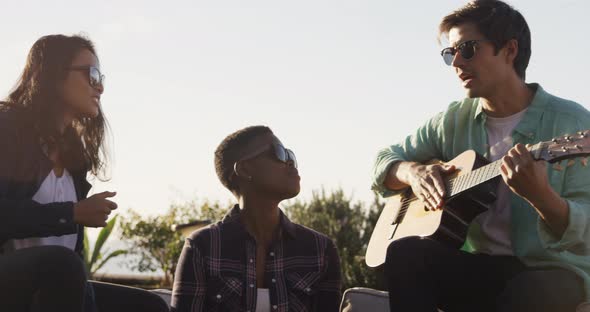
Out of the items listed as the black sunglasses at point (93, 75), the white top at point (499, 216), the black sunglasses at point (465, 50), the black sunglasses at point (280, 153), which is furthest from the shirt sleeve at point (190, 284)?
the black sunglasses at point (465, 50)

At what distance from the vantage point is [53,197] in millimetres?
4191

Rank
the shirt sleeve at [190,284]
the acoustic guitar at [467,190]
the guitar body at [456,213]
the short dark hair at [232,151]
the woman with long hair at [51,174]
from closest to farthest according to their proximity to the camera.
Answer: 1. the woman with long hair at [51,174]
2. the acoustic guitar at [467,190]
3. the guitar body at [456,213]
4. the shirt sleeve at [190,284]
5. the short dark hair at [232,151]

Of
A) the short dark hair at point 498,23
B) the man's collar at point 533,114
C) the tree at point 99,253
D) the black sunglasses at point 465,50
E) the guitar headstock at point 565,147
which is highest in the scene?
the short dark hair at point 498,23

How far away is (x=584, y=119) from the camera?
13.4 ft

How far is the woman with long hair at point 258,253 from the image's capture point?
4527 millimetres

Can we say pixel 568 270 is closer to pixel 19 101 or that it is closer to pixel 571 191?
pixel 571 191

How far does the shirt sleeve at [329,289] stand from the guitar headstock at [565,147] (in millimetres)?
1432

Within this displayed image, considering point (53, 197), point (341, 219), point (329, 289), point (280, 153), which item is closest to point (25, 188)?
point (53, 197)

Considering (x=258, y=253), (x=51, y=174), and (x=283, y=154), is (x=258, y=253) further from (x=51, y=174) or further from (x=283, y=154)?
(x=51, y=174)

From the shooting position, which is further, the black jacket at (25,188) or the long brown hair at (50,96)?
the long brown hair at (50,96)

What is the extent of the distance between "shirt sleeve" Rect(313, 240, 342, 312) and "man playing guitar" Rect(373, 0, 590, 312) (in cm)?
58

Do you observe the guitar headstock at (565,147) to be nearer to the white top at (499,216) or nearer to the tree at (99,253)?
the white top at (499,216)

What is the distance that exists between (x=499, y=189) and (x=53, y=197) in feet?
6.92

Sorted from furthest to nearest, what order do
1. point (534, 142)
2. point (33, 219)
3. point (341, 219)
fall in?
point (341, 219) < point (534, 142) < point (33, 219)
